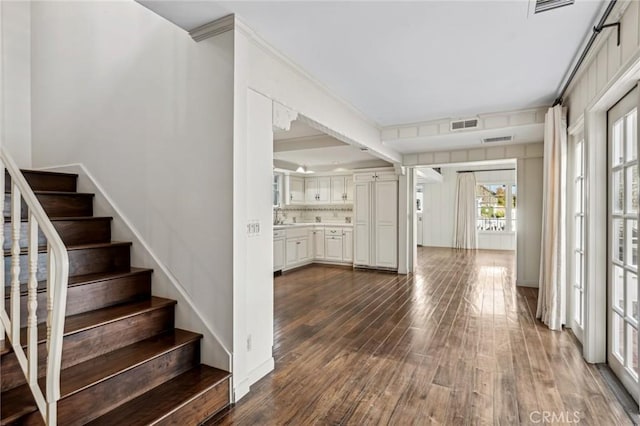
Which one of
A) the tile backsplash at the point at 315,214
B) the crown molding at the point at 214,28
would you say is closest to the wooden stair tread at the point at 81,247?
the crown molding at the point at 214,28

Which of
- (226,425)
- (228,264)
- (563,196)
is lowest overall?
(226,425)

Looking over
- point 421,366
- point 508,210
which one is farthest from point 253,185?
point 508,210

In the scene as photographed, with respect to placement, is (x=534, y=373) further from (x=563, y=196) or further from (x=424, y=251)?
(x=424, y=251)

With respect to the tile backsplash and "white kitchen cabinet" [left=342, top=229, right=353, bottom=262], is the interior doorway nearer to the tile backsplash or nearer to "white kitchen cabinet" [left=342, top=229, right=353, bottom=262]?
the tile backsplash

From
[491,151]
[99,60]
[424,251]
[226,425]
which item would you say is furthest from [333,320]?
[424,251]

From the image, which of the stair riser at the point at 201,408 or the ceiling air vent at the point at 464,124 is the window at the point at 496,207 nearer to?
the ceiling air vent at the point at 464,124

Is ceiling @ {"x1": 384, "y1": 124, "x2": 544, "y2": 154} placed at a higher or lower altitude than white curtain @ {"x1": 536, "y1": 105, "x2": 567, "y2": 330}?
higher

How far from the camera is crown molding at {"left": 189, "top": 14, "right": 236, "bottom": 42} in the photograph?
2133 millimetres

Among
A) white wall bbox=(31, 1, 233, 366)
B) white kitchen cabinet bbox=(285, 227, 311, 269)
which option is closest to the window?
Result: white kitchen cabinet bbox=(285, 227, 311, 269)

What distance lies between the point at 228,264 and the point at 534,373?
2476 millimetres

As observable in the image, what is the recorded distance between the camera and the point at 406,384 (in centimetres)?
234

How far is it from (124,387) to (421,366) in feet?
→ 6.92

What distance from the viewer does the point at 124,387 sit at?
1816 millimetres

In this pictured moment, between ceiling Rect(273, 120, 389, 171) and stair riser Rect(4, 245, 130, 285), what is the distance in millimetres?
2590
